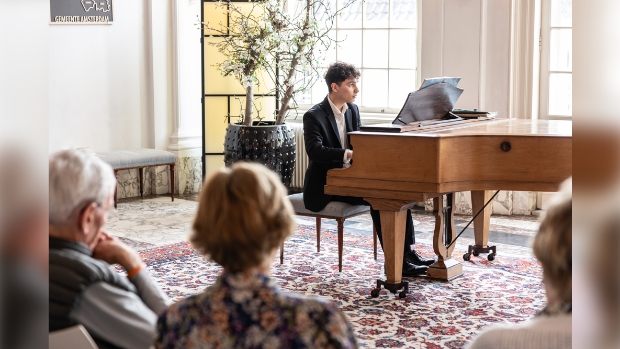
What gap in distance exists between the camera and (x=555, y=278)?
1229mm

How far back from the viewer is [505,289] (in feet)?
14.9

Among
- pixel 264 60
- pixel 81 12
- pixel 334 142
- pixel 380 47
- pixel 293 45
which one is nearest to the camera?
pixel 334 142

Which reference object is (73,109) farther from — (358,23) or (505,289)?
(505,289)

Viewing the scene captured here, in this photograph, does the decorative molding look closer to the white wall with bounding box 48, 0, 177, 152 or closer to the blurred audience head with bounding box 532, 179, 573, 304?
the white wall with bounding box 48, 0, 177, 152

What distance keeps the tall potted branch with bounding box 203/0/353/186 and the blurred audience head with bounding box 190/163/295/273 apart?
5466 millimetres

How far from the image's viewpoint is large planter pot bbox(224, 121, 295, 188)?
6.84 metres

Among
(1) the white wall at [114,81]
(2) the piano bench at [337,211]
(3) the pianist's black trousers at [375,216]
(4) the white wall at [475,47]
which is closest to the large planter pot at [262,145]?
(1) the white wall at [114,81]

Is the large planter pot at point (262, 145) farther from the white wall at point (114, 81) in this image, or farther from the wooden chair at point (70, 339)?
the wooden chair at point (70, 339)

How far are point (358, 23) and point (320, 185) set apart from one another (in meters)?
3.58

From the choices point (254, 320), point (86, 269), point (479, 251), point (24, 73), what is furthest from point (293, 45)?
point (24, 73)

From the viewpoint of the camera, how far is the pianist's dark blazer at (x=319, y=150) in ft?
15.2

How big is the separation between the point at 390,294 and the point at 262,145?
271 cm

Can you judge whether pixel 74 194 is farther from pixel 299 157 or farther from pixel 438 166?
pixel 299 157

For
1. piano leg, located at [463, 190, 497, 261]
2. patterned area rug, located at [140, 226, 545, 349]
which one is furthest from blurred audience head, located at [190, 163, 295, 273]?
piano leg, located at [463, 190, 497, 261]
